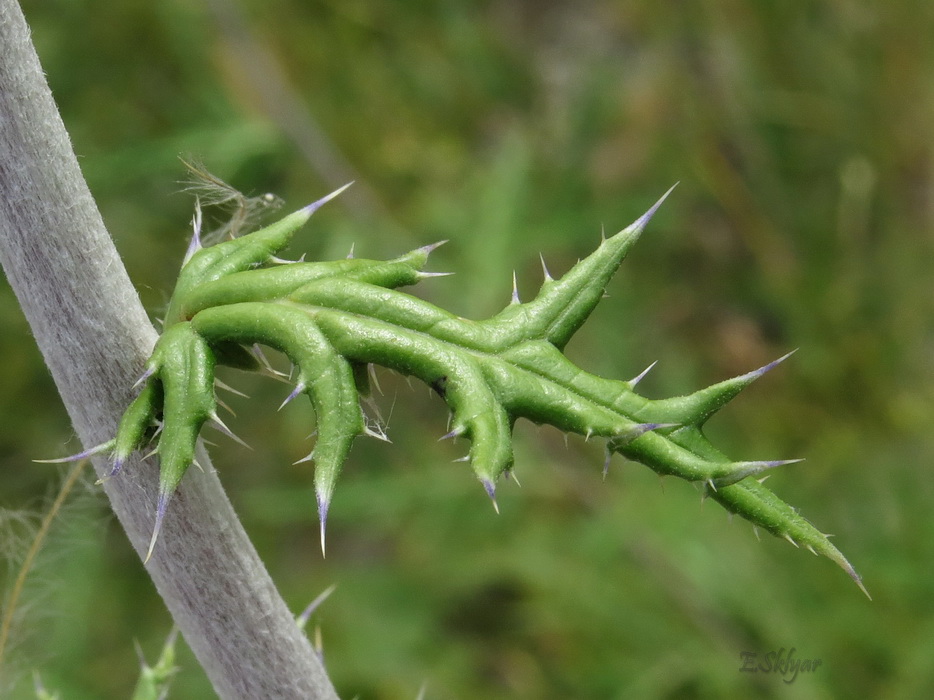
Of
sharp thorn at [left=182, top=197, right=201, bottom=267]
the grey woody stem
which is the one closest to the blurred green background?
sharp thorn at [left=182, top=197, right=201, bottom=267]

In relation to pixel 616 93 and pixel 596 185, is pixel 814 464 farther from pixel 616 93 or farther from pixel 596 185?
pixel 616 93

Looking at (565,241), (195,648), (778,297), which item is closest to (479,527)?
(565,241)

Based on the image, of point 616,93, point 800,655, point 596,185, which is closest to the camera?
point 800,655

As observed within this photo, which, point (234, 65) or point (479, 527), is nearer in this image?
point (479, 527)

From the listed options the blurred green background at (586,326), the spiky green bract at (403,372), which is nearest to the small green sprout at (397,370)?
the spiky green bract at (403,372)

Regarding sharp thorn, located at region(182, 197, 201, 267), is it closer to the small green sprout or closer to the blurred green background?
the small green sprout

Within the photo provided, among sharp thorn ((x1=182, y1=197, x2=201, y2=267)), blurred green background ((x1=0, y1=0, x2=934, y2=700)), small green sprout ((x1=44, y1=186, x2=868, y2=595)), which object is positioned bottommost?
blurred green background ((x1=0, y1=0, x2=934, y2=700))

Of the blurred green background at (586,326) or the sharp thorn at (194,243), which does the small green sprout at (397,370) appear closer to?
the sharp thorn at (194,243)
